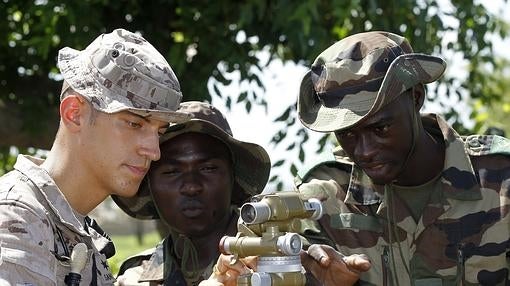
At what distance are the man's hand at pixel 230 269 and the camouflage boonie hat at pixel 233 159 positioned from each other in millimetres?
1166

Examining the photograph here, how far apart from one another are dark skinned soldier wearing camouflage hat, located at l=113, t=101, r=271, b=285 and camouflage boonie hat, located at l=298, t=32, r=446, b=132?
421 mm

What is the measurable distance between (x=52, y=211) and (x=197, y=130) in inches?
48.0

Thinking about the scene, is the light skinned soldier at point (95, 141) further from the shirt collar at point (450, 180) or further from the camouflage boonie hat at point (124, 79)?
the shirt collar at point (450, 180)

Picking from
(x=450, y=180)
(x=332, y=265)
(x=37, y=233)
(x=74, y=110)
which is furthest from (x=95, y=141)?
(x=450, y=180)

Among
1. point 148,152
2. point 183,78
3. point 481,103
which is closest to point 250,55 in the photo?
point 183,78

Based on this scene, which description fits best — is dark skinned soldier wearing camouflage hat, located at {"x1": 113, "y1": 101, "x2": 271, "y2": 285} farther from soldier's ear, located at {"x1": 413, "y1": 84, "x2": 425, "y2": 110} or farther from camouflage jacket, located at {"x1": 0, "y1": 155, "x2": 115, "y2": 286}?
camouflage jacket, located at {"x1": 0, "y1": 155, "x2": 115, "y2": 286}

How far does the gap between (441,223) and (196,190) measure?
3.04ft

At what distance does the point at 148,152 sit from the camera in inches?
131

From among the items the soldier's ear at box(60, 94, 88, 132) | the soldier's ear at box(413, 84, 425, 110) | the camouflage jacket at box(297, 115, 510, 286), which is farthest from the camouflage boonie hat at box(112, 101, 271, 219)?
the soldier's ear at box(60, 94, 88, 132)

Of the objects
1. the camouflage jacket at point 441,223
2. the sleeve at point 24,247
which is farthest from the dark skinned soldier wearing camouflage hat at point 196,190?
the sleeve at point 24,247

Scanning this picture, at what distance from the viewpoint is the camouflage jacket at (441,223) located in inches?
159

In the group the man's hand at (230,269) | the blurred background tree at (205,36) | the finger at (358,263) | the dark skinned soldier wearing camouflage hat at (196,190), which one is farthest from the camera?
the blurred background tree at (205,36)

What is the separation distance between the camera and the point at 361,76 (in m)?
3.92

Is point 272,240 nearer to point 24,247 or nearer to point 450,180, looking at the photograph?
point 24,247
